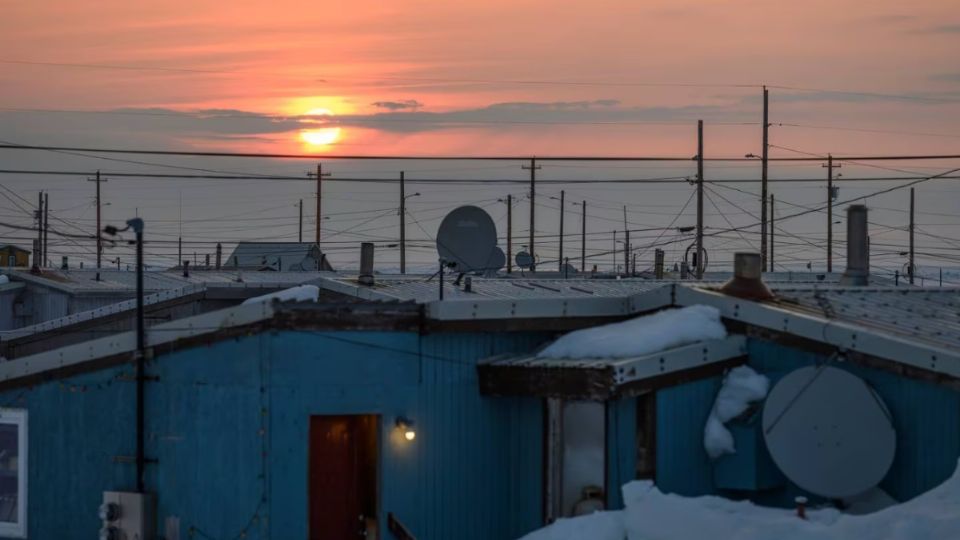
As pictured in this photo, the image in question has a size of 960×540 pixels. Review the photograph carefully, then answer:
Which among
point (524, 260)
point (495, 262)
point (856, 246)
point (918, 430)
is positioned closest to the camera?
point (918, 430)

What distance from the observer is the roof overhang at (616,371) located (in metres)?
15.8

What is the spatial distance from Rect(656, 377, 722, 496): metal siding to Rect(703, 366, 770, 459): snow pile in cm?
14

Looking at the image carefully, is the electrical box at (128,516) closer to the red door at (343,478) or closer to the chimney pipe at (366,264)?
the red door at (343,478)

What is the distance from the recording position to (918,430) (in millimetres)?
15141

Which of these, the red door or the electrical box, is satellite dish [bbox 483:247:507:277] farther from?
Result: the electrical box

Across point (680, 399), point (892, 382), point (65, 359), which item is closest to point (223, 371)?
point (65, 359)

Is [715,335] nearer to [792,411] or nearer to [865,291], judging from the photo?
[792,411]

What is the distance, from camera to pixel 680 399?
16266 millimetres

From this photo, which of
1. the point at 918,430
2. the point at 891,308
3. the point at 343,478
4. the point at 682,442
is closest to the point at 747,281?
the point at 891,308

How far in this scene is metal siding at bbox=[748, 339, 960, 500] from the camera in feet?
48.9

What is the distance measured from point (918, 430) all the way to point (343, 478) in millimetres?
7334

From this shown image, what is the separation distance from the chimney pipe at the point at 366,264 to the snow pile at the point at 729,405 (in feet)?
34.6

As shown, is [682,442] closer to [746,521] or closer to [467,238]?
[746,521]

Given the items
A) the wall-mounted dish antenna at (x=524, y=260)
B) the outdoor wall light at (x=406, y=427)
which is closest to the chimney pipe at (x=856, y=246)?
the outdoor wall light at (x=406, y=427)
